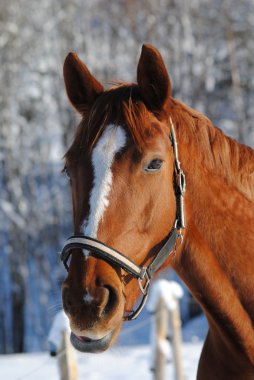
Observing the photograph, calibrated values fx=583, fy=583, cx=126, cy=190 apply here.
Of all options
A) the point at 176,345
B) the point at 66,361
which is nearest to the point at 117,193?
the point at 66,361

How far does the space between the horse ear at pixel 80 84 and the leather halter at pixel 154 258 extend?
394 mm

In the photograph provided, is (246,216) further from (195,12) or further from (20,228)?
(195,12)

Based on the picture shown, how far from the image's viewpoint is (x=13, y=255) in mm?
16203

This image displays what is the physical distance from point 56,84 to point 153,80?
15.1 m

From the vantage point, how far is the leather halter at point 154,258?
210 centimetres

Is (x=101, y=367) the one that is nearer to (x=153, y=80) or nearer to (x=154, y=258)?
(x=154, y=258)

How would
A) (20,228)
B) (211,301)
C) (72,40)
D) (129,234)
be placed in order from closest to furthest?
(129,234), (211,301), (20,228), (72,40)

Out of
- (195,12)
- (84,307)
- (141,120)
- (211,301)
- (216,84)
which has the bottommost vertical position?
(216,84)

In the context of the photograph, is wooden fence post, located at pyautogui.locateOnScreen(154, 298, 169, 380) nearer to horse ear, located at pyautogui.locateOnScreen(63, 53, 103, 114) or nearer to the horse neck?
the horse neck

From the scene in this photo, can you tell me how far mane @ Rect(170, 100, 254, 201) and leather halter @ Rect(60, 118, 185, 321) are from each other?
4.7 inches

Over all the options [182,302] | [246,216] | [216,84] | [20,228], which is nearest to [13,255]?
[20,228]

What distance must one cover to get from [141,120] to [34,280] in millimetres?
15138

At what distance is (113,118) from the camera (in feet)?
7.66

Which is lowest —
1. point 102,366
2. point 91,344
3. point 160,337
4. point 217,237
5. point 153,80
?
point 102,366
